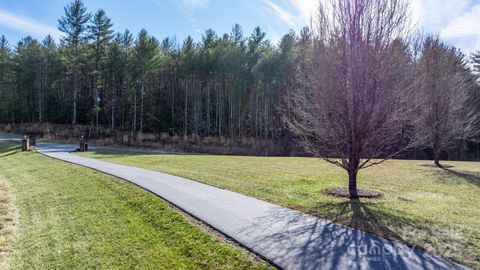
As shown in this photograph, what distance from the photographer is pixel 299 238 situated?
4.73 meters

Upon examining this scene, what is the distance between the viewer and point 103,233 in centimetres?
592

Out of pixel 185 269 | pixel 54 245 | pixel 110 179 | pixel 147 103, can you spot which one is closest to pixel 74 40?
pixel 147 103

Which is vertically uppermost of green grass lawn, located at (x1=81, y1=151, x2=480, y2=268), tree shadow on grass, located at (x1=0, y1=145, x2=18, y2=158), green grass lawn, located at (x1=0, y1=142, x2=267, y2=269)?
tree shadow on grass, located at (x1=0, y1=145, x2=18, y2=158)

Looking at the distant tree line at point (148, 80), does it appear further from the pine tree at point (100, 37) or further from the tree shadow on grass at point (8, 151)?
the tree shadow on grass at point (8, 151)

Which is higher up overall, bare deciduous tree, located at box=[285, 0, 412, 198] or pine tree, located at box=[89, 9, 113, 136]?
pine tree, located at box=[89, 9, 113, 136]

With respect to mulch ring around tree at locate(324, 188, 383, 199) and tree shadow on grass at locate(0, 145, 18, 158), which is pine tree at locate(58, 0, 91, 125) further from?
mulch ring around tree at locate(324, 188, 383, 199)

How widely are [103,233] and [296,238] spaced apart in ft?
12.0

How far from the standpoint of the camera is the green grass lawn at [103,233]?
452 centimetres

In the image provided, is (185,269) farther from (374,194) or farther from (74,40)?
(74,40)

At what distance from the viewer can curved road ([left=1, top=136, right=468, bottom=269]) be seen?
3893mm

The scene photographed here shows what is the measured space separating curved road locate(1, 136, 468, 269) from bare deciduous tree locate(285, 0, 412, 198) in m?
2.69

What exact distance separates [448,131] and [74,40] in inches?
1544

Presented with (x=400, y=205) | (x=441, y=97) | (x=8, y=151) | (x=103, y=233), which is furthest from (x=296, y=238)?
(x=8, y=151)

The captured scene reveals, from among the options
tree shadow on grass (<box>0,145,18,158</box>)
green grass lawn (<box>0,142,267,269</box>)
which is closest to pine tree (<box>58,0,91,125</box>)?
tree shadow on grass (<box>0,145,18,158</box>)
